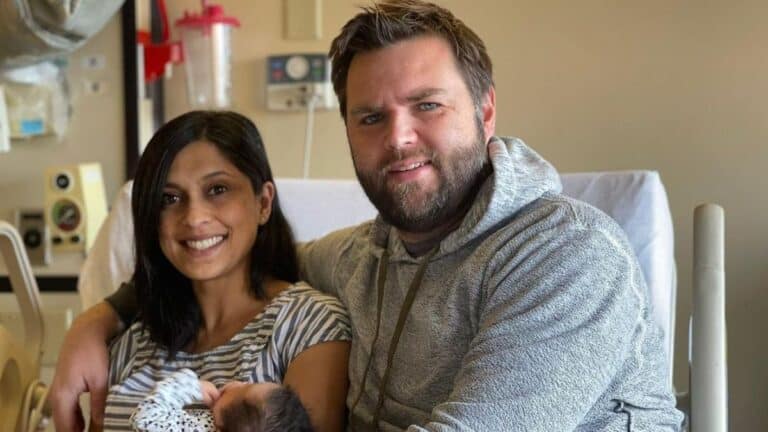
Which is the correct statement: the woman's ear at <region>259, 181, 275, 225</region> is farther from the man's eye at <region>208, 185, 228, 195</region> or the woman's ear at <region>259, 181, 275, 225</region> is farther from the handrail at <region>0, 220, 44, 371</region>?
the handrail at <region>0, 220, 44, 371</region>

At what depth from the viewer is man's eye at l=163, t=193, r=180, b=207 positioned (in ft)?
4.53

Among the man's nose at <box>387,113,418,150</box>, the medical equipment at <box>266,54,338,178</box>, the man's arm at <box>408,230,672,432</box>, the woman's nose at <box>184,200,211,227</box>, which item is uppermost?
the medical equipment at <box>266,54,338,178</box>

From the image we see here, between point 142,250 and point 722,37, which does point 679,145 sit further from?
point 142,250

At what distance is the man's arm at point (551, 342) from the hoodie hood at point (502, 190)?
0.11 m

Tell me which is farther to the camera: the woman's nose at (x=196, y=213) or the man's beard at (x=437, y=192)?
the woman's nose at (x=196, y=213)

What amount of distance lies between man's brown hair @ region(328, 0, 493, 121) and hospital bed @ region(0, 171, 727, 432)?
1.27 ft

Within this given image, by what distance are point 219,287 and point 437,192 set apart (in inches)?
19.9

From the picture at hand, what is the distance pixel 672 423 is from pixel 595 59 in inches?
47.6

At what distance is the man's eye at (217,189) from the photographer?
1378 mm

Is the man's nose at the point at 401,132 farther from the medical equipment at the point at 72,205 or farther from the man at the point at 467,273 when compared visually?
the medical equipment at the point at 72,205

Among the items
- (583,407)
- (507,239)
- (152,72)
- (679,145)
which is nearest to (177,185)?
(507,239)

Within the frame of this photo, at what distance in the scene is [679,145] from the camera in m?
2.04

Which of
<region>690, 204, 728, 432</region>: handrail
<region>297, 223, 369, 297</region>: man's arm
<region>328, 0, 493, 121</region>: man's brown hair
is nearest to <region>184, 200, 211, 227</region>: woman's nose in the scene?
<region>297, 223, 369, 297</region>: man's arm

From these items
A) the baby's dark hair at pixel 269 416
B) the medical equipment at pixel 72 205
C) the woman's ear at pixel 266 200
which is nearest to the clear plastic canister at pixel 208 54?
the medical equipment at pixel 72 205
